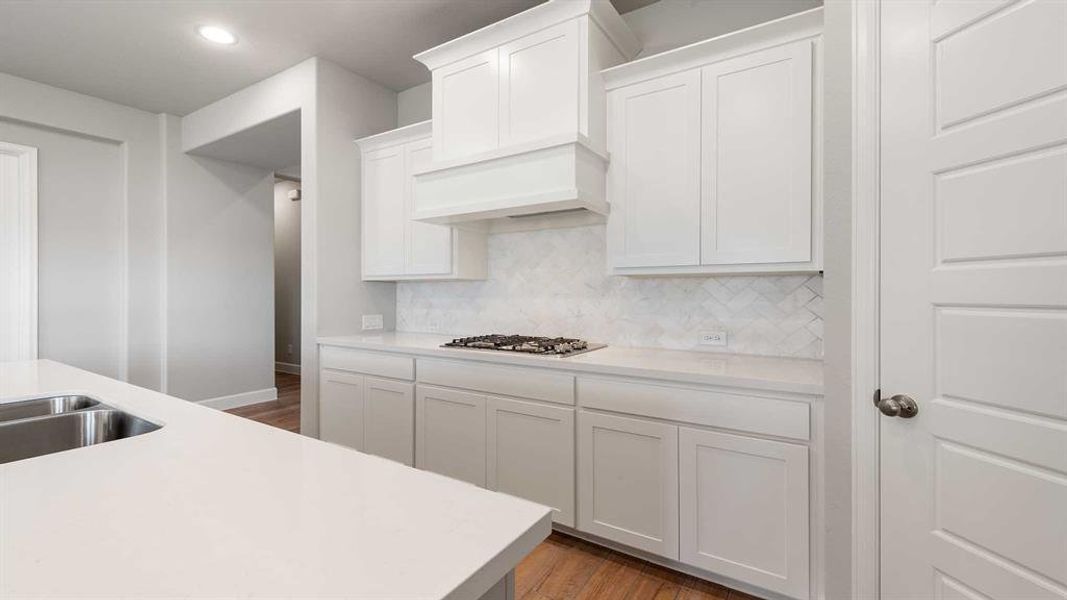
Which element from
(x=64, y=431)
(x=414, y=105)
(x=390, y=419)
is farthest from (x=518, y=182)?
(x=64, y=431)

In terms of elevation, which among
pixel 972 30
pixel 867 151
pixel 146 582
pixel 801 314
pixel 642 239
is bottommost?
pixel 146 582

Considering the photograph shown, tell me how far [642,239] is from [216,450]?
186 centimetres

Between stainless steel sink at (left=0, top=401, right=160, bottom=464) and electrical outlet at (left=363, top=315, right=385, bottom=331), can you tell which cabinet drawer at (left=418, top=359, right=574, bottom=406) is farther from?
stainless steel sink at (left=0, top=401, right=160, bottom=464)

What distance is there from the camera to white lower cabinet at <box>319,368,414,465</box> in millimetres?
2746

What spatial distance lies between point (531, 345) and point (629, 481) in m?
0.78

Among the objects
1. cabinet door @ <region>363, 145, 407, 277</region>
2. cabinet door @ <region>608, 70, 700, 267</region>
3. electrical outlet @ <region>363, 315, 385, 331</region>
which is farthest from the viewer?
electrical outlet @ <region>363, 315, 385, 331</region>

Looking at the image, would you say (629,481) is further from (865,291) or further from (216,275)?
(216,275)

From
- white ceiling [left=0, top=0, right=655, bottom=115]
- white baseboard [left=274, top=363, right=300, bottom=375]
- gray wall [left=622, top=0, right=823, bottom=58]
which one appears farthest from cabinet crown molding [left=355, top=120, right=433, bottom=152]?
white baseboard [left=274, top=363, right=300, bottom=375]

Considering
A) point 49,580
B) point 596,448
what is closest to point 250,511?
point 49,580

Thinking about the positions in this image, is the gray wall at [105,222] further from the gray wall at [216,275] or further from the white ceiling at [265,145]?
the white ceiling at [265,145]

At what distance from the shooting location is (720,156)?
6.83ft

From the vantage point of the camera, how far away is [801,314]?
218 centimetres

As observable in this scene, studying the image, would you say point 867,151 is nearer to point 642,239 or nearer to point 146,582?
point 642,239

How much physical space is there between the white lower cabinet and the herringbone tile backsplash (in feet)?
2.39
